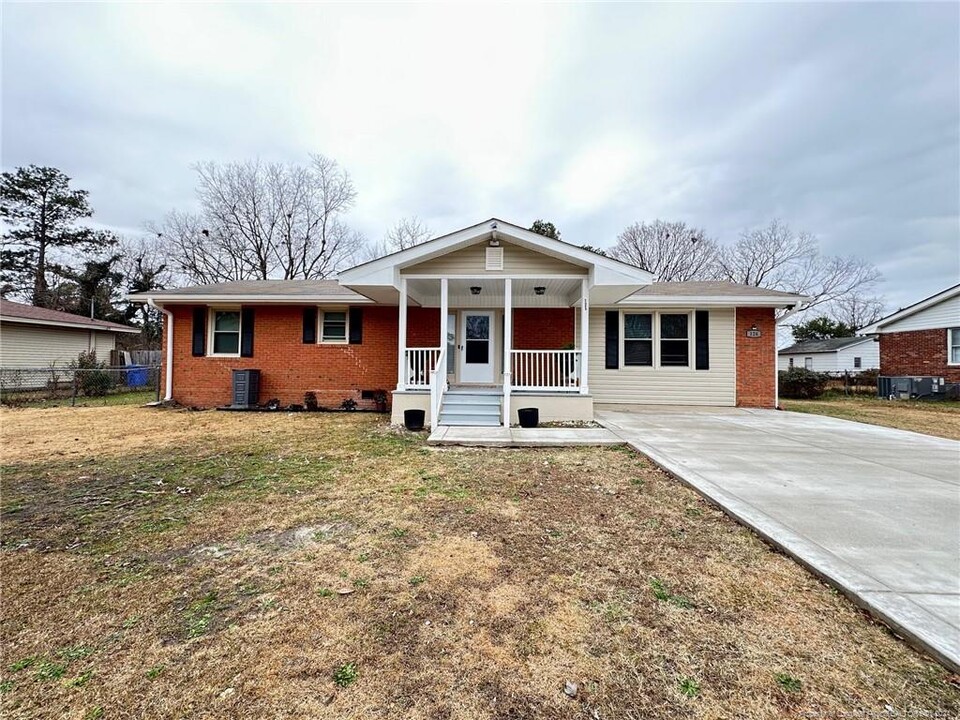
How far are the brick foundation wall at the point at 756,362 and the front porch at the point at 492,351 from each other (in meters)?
4.23

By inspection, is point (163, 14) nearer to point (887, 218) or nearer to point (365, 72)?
point (365, 72)

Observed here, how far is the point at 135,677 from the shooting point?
177 centimetres

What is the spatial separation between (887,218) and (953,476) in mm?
31522

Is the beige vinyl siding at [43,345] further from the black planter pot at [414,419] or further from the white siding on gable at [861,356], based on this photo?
the white siding on gable at [861,356]

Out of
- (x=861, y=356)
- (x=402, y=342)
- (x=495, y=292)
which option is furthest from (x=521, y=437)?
(x=861, y=356)

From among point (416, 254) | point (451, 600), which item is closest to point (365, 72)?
point (416, 254)

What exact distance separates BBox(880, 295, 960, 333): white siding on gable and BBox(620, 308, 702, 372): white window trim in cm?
1277

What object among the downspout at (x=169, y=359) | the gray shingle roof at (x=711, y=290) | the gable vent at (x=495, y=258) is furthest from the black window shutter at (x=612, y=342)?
the downspout at (x=169, y=359)

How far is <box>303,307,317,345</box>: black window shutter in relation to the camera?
10945 millimetres

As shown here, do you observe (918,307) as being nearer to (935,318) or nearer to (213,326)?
(935,318)

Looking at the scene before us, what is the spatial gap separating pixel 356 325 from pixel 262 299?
2393 millimetres

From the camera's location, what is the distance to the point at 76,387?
1230cm

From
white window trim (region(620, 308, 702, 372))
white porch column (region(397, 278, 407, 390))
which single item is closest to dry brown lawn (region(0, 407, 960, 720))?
white porch column (region(397, 278, 407, 390))

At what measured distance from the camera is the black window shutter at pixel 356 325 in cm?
1088
